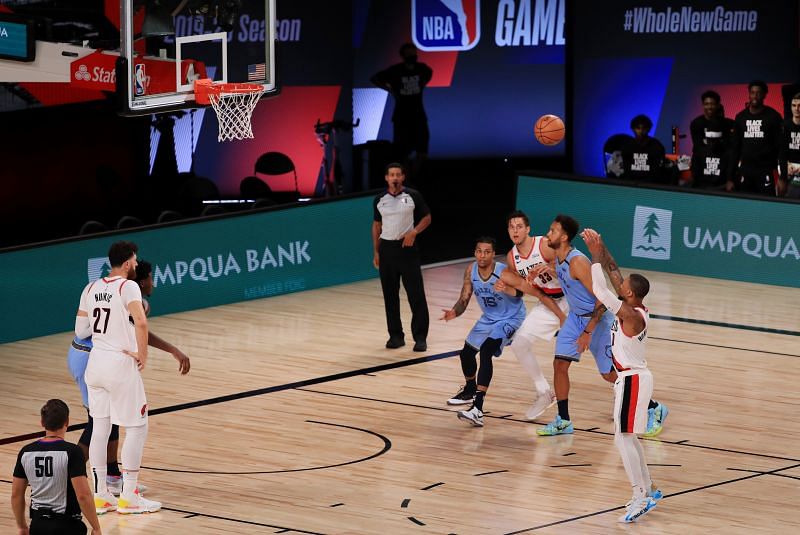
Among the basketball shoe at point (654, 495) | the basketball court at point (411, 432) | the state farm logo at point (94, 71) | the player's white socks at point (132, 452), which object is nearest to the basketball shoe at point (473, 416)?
the basketball court at point (411, 432)

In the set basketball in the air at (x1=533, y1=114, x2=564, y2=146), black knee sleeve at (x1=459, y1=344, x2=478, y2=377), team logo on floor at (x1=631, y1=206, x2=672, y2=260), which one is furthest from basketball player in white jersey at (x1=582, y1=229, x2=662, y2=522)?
team logo on floor at (x1=631, y1=206, x2=672, y2=260)

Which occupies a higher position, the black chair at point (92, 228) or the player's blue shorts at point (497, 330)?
the black chair at point (92, 228)

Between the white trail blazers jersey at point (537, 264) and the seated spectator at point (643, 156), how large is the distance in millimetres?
8934

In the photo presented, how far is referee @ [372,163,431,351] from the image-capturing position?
15.7 metres

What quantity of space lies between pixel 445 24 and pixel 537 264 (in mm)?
13816

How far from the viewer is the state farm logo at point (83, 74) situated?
15.6 meters

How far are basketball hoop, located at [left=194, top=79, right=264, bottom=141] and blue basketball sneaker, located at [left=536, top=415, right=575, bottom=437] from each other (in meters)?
4.22

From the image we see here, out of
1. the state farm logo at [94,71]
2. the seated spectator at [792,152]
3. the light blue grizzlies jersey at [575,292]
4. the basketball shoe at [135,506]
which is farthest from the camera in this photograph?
the seated spectator at [792,152]

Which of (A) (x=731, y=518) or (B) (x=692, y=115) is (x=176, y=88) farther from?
(B) (x=692, y=115)

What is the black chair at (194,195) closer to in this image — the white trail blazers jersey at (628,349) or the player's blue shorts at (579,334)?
the player's blue shorts at (579,334)

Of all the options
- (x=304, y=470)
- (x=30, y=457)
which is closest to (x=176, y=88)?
(x=304, y=470)

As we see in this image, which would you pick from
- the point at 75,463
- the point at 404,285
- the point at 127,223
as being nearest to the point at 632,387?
the point at 75,463

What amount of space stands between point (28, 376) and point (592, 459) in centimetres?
597

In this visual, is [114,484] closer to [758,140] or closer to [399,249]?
[399,249]
